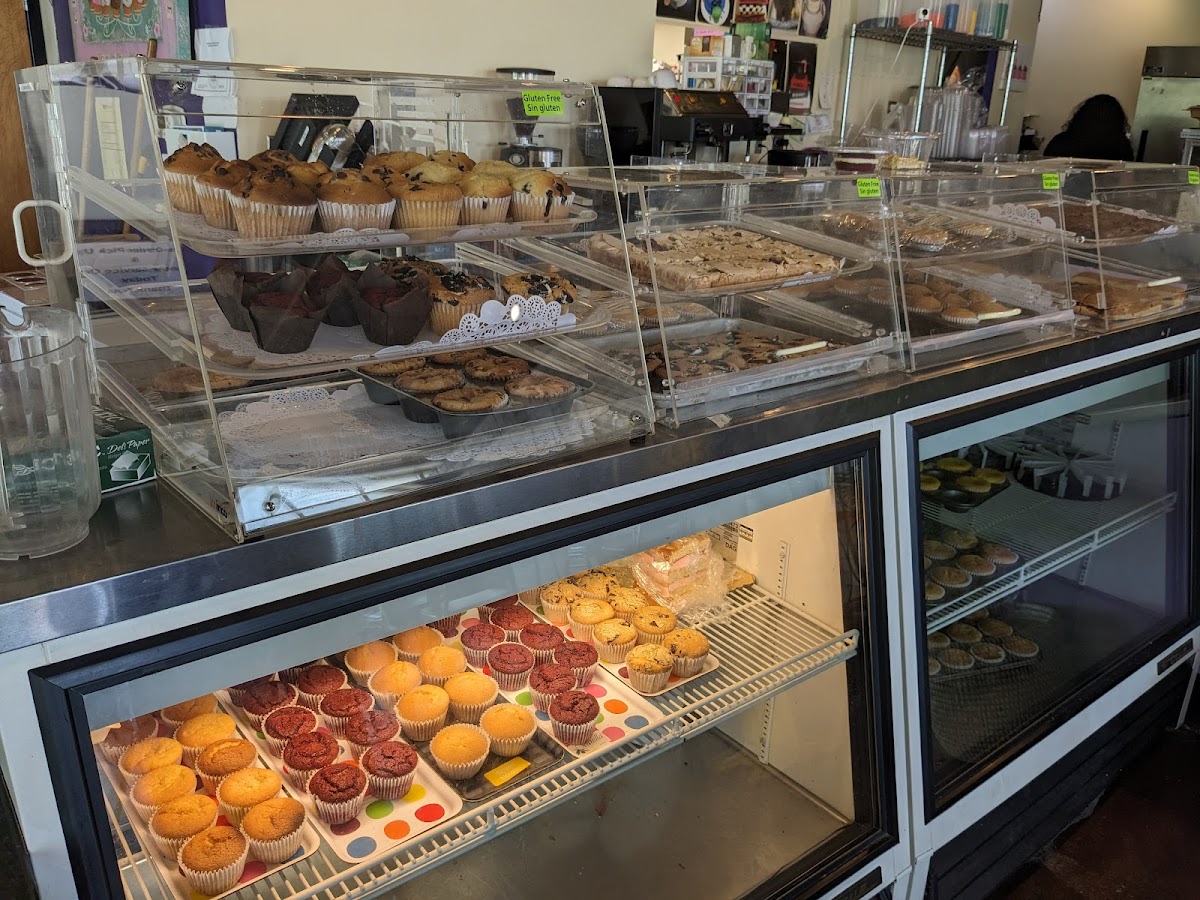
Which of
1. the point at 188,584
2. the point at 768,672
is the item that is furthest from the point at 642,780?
the point at 188,584

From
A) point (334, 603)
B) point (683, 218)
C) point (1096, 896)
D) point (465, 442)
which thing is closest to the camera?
point (334, 603)

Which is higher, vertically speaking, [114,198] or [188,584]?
[114,198]

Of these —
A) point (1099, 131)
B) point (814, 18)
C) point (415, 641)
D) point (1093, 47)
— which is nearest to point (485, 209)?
point (415, 641)

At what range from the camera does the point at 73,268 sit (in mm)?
1533

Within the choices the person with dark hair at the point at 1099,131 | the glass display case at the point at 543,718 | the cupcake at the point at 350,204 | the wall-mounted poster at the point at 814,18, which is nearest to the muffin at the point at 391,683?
the glass display case at the point at 543,718

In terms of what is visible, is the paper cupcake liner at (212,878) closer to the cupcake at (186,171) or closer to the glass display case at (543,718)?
the glass display case at (543,718)

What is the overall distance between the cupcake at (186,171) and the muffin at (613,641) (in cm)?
122

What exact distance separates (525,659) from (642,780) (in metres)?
0.57

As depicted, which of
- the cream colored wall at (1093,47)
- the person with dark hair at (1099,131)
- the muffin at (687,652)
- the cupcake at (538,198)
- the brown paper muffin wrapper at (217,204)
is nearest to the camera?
the brown paper muffin wrapper at (217,204)

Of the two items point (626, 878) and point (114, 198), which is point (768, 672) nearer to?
point (626, 878)

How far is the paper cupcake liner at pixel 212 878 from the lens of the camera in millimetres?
1418

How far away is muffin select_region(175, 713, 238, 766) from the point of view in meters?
1.60

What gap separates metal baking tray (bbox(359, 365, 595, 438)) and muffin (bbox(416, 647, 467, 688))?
1.96 feet

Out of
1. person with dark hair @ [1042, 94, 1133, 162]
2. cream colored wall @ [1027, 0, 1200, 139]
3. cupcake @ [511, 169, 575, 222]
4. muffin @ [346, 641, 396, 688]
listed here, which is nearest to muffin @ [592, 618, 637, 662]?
muffin @ [346, 641, 396, 688]
